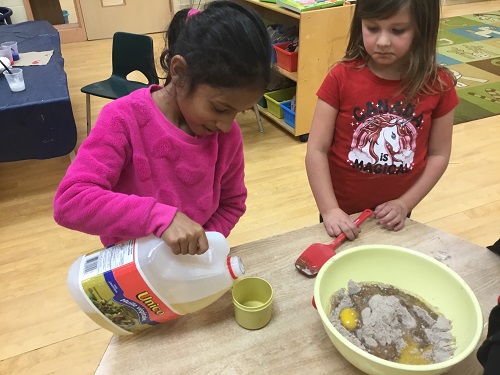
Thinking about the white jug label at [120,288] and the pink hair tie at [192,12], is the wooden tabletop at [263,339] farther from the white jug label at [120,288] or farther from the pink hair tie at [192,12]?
the pink hair tie at [192,12]

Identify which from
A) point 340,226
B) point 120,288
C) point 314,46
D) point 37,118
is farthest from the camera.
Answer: point 314,46

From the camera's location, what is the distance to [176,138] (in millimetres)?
792

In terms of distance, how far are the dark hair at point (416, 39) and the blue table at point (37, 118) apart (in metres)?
1.50

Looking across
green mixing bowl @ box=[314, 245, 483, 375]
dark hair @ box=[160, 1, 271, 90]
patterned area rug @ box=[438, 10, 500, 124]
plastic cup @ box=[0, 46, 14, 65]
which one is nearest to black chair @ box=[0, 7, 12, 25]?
plastic cup @ box=[0, 46, 14, 65]

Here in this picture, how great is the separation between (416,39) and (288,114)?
5.76ft

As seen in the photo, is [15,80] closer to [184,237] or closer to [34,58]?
[34,58]

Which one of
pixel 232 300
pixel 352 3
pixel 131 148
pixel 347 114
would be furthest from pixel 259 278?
pixel 352 3

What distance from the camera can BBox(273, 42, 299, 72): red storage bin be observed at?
8.35 ft

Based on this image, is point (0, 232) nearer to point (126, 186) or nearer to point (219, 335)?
point (126, 186)

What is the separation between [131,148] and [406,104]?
70 cm

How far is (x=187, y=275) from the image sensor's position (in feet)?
2.23

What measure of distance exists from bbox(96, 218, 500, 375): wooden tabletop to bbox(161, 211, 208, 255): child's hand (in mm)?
155

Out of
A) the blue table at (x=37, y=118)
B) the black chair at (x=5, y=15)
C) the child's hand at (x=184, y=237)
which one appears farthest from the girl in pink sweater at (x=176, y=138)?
the black chair at (x=5, y=15)

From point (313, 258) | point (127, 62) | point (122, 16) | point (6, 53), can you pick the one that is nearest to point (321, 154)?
point (313, 258)
